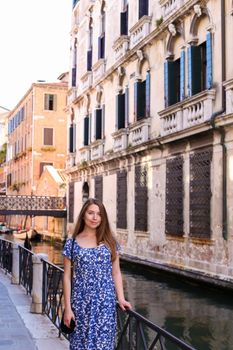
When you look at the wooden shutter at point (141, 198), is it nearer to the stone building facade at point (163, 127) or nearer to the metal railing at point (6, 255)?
the stone building facade at point (163, 127)

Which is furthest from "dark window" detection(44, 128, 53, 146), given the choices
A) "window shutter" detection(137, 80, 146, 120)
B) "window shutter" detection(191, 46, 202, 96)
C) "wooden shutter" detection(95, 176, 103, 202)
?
"window shutter" detection(191, 46, 202, 96)

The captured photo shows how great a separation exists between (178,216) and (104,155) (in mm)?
8098

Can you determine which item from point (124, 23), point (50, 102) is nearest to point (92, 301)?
point (124, 23)

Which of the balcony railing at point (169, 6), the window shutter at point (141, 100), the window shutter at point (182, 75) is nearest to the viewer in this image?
the window shutter at point (182, 75)

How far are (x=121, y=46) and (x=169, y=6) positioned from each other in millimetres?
4843

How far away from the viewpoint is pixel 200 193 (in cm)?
1480

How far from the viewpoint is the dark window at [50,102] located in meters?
45.2

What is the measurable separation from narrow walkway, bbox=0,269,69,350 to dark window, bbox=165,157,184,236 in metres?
7.42

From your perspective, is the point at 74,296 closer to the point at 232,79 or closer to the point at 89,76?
the point at 232,79

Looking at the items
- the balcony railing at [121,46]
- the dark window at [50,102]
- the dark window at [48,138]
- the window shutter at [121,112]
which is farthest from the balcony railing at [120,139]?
the dark window at [50,102]

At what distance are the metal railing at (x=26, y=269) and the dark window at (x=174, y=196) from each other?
249 inches

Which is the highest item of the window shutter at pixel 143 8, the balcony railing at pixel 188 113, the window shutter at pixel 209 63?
the window shutter at pixel 143 8

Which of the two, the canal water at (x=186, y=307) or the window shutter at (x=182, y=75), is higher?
the window shutter at (x=182, y=75)

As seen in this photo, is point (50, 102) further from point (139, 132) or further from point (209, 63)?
point (209, 63)
